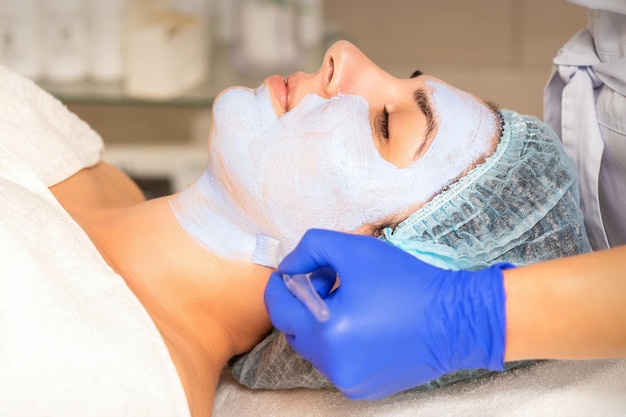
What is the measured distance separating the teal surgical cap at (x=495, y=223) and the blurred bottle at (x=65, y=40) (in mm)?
1167

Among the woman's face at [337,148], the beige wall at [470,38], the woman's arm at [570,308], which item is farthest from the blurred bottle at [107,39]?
the woman's arm at [570,308]

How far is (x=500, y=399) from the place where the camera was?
1246 millimetres

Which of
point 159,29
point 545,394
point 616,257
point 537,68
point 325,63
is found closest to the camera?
point 616,257

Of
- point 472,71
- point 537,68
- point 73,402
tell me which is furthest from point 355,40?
point 73,402

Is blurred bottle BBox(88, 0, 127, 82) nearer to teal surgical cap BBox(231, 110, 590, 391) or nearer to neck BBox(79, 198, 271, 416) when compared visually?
neck BBox(79, 198, 271, 416)

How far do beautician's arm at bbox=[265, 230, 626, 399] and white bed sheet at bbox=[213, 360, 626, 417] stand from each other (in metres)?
0.20

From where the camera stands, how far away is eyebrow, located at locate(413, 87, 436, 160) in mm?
1263

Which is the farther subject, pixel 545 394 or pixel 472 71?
pixel 472 71

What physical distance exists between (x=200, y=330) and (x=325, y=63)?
1.60ft

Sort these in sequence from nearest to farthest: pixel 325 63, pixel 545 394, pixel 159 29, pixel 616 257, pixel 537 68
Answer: pixel 616 257, pixel 545 394, pixel 325 63, pixel 159 29, pixel 537 68

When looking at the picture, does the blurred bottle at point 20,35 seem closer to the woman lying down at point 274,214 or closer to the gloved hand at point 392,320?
the woman lying down at point 274,214

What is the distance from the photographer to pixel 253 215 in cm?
127

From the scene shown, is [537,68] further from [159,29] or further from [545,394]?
[545,394]

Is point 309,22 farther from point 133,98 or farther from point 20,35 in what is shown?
point 20,35
